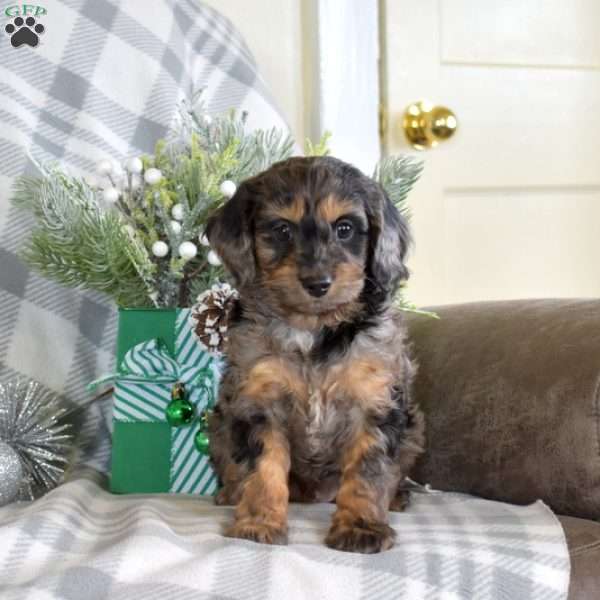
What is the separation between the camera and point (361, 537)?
1573 millimetres

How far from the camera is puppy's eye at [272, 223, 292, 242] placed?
5.88ft

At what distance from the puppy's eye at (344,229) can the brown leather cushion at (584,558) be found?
637mm

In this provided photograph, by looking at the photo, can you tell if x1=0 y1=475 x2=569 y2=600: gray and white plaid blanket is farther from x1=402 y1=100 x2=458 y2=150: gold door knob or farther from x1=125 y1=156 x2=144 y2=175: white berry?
x1=402 y1=100 x2=458 y2=150: gold door knob

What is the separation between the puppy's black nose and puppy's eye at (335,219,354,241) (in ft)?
0.45

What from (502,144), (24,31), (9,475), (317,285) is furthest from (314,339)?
(502,144)

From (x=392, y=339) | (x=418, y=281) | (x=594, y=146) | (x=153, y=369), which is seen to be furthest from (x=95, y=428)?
(x=594, y=146)

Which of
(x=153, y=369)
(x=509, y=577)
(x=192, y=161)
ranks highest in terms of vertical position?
(x=192, y=161)

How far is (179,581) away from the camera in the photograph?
4.50 ft

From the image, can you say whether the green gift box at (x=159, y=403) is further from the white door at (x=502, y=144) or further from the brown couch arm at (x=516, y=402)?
the white door at (x=502, y=144)

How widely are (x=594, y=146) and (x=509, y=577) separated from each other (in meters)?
2.59

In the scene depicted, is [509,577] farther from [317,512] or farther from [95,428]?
[95,428]

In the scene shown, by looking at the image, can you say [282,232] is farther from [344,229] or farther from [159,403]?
[159,403]

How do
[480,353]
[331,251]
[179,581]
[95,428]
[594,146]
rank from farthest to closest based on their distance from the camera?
[594,146] → [95,428] → [480,353] → [331,251] → [179,581]

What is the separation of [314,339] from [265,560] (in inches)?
19.4
